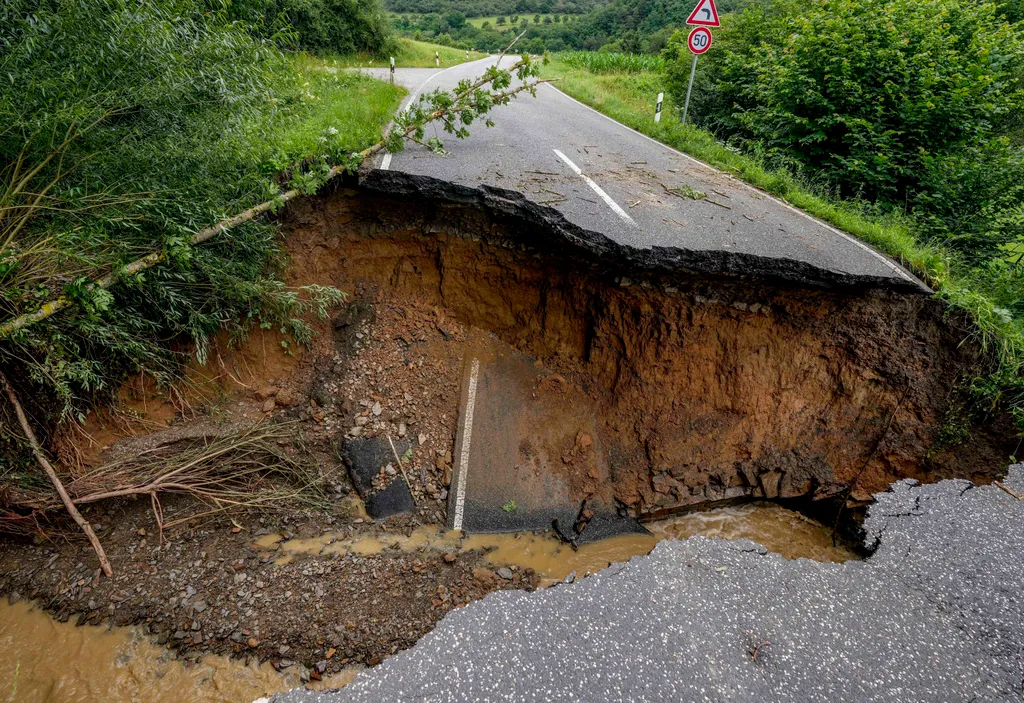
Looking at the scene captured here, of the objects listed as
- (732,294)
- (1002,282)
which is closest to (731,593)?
(732,294)

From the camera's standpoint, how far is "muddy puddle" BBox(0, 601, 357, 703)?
2943 millimetres

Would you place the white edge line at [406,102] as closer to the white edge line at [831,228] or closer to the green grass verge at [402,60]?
the green grass verge at [402,60]

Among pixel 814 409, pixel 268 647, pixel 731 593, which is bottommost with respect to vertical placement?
pixel 268 647

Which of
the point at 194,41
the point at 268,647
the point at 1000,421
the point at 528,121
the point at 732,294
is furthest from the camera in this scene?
the point at 528,121

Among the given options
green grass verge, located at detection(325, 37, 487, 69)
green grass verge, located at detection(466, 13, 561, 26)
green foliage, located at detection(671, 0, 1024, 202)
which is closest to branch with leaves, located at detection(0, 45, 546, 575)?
green foliage, located at detection(671, 0, 1024, 202)

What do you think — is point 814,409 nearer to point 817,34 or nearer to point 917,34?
point 917,34

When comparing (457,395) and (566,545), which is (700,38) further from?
(566,545)

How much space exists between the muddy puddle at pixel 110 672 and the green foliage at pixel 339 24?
1149cm

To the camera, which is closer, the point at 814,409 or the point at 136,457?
the point at 136,457

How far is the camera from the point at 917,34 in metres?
6.56

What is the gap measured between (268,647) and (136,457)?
2.10 m

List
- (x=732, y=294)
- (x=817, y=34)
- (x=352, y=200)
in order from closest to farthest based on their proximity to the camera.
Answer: (x=732, y=294) < (x=352, y=200) < (x=817, y=34)

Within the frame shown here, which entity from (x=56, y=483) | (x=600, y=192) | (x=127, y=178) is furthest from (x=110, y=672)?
(x=600, y=192)

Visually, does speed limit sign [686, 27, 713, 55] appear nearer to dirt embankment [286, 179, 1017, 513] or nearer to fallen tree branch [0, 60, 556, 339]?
fallen tree branch [0, 60, 556, 339]
